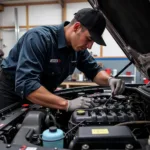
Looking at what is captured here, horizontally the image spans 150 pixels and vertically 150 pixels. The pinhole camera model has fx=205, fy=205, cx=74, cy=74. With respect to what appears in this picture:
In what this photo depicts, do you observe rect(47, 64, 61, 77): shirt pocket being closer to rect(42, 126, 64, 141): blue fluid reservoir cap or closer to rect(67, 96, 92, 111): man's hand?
rect(67, 96, 92, 111): man's hand

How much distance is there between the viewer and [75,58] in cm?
163

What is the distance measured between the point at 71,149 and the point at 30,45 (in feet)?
2.41

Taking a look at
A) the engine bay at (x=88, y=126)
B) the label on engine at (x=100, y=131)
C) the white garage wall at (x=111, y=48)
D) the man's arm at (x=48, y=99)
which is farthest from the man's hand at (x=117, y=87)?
the white garage wall at (x=111, y=48)

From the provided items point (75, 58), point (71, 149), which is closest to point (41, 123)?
point (71, 149)

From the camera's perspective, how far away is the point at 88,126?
2.86 ft

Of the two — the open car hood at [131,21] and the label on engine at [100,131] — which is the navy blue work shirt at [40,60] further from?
the label on engine at [100,131]

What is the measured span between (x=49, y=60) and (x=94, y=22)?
1.27ft

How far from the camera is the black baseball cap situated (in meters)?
1.23

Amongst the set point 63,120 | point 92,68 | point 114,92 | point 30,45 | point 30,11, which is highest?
point 30,11

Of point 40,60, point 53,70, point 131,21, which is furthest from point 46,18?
point 131,21

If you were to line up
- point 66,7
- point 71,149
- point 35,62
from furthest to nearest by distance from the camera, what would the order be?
point 66,7 → point 35,62 → point 71,149

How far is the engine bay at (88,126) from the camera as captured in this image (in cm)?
72

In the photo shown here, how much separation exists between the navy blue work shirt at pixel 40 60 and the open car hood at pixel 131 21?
37 centimetres

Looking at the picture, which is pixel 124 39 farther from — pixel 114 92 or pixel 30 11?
pixel 30 11
